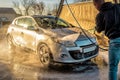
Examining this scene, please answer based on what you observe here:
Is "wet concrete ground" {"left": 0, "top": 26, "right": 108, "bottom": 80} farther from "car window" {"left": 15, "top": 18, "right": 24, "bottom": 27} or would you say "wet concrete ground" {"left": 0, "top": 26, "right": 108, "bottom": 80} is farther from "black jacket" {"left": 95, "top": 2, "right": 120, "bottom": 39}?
"black jacket" {"left": 95, "top": 2, "right": 120, "bottom": 39}

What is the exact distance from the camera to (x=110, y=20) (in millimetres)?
4984

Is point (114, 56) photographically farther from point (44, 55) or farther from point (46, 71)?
point (44, 55)

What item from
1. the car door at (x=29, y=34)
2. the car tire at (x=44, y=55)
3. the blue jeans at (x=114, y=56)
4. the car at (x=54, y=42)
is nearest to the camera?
the blue jeans at (x=114, y=56)

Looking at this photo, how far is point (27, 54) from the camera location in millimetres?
10781

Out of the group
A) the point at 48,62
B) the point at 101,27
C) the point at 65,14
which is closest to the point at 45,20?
the point at 48,62

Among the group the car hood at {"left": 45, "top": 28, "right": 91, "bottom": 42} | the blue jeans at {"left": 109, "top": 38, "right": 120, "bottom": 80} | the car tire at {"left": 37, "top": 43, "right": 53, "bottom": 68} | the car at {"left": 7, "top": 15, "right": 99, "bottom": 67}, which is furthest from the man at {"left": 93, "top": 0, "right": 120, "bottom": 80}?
the car tire at {"left": 37, "top": 43, "right": 53, "bottom": 68}

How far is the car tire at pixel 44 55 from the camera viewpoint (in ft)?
27.9

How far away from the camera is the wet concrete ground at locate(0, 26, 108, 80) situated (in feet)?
24.8

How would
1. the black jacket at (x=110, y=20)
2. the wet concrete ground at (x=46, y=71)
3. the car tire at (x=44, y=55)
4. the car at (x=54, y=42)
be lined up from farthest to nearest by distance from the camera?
the car tire at (x=44, y=55), the car at (x=54, y=42), the wet concrete ground at (x=46, y=71), the black jacket at (x=110, y=20)

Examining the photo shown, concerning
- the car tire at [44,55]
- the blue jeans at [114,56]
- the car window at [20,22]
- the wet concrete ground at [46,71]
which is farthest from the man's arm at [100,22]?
the car window at [20,22]

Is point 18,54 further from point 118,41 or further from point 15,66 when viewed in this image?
point 118,41

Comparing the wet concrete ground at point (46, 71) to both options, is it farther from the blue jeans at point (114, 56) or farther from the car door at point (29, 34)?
the blue jeans at point (114, 56)

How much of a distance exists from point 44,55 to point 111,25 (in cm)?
400

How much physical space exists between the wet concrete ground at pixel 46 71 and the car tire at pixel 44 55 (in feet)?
0.56
